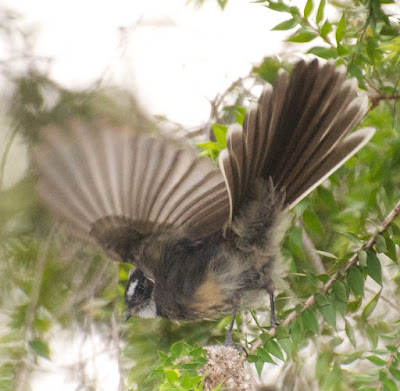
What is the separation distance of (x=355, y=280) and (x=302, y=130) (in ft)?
1.28

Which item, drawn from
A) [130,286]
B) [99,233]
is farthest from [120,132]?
[130,286]

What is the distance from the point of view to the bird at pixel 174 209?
5.62 feet

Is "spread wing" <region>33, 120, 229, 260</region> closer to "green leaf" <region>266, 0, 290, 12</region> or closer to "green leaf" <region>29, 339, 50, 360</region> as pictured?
"green leaf" <region>29, 339, 50, 360</region>

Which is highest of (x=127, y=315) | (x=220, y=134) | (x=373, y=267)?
(x=220, y=134)

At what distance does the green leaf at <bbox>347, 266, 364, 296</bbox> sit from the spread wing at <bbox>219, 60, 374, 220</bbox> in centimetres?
24

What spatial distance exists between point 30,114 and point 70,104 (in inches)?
6.5

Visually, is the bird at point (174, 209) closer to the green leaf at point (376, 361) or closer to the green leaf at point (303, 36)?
the green leaf at point (303, 36)

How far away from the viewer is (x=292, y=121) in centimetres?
154

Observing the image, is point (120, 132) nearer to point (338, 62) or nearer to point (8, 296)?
point (338, 62)

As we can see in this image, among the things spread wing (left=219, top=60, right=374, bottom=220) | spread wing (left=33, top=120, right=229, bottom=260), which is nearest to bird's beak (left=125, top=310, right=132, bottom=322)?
spread wing (left=33, top=120, right=229, bottom=260)

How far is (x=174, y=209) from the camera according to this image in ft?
6.15

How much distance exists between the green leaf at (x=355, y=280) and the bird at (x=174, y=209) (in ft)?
0.85

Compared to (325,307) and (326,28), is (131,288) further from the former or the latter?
(326,28)

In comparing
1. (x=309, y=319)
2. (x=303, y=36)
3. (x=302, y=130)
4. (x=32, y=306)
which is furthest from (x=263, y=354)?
(x=32, y=306)
